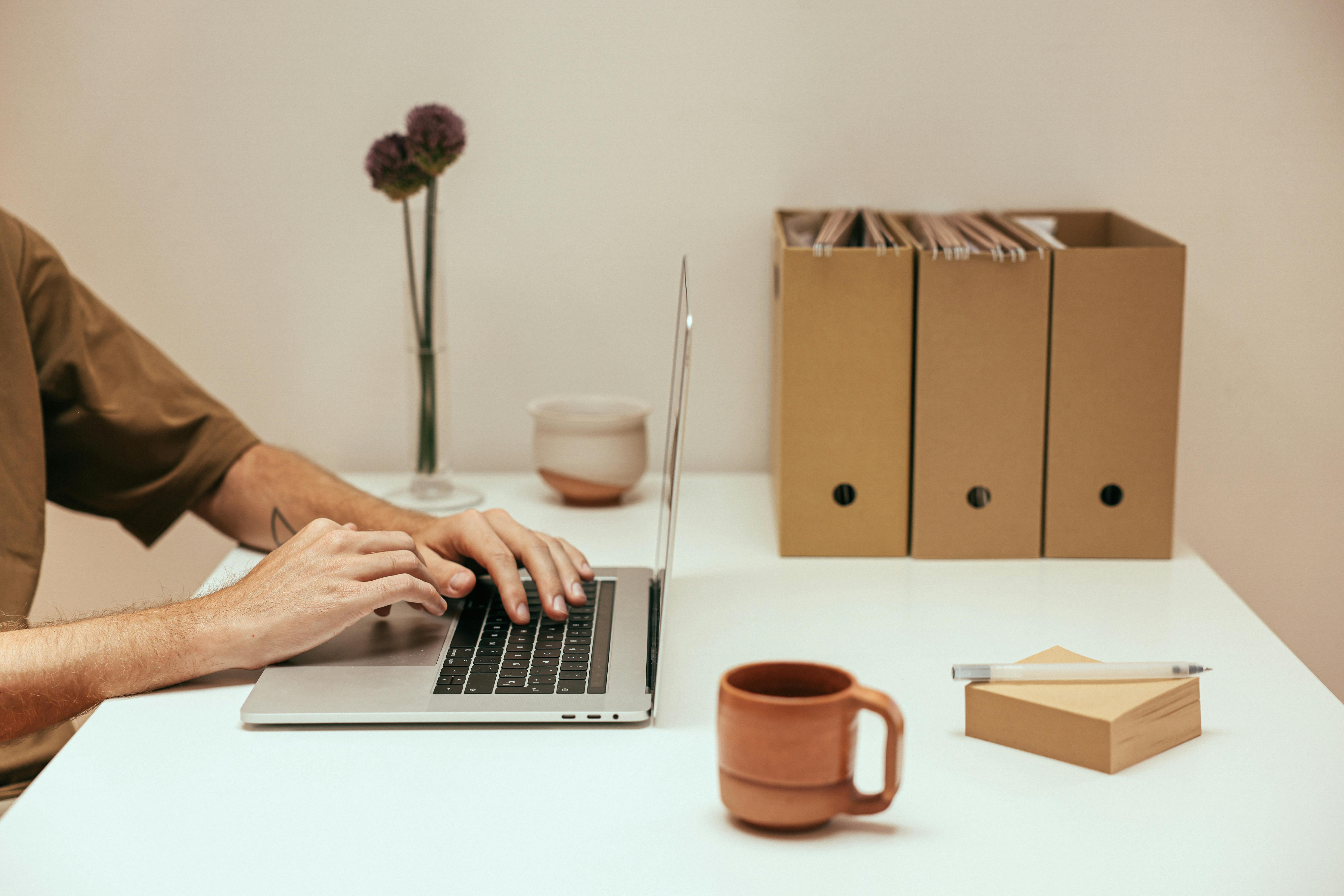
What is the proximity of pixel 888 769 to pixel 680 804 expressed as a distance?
0.13m

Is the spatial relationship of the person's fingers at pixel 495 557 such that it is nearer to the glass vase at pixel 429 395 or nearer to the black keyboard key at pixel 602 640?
the black keyboard key at pixel 602 640

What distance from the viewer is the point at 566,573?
99 cm

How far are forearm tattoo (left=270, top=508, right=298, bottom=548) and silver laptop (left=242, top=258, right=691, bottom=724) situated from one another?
0.24m

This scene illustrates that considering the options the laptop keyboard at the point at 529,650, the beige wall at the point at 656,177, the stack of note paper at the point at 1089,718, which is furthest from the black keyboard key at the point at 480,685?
the beige wall at the point at 656,177

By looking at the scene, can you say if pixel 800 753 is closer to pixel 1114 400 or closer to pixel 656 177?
pixel 1114 400

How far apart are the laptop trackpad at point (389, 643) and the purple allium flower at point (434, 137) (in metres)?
0.51

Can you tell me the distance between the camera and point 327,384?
1514 mm

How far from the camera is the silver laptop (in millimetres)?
799

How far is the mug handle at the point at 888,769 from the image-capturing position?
25.2 inches

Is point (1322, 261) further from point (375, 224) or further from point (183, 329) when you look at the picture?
point (183, 329)

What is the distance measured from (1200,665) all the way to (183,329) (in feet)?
4.05

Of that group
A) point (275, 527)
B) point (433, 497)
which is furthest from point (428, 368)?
point (275, 527)

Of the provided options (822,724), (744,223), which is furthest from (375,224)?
(822,724)

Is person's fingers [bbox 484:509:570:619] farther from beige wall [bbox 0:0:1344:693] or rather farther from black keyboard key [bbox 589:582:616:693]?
beige wall [bbox 0:0:1344:693]
